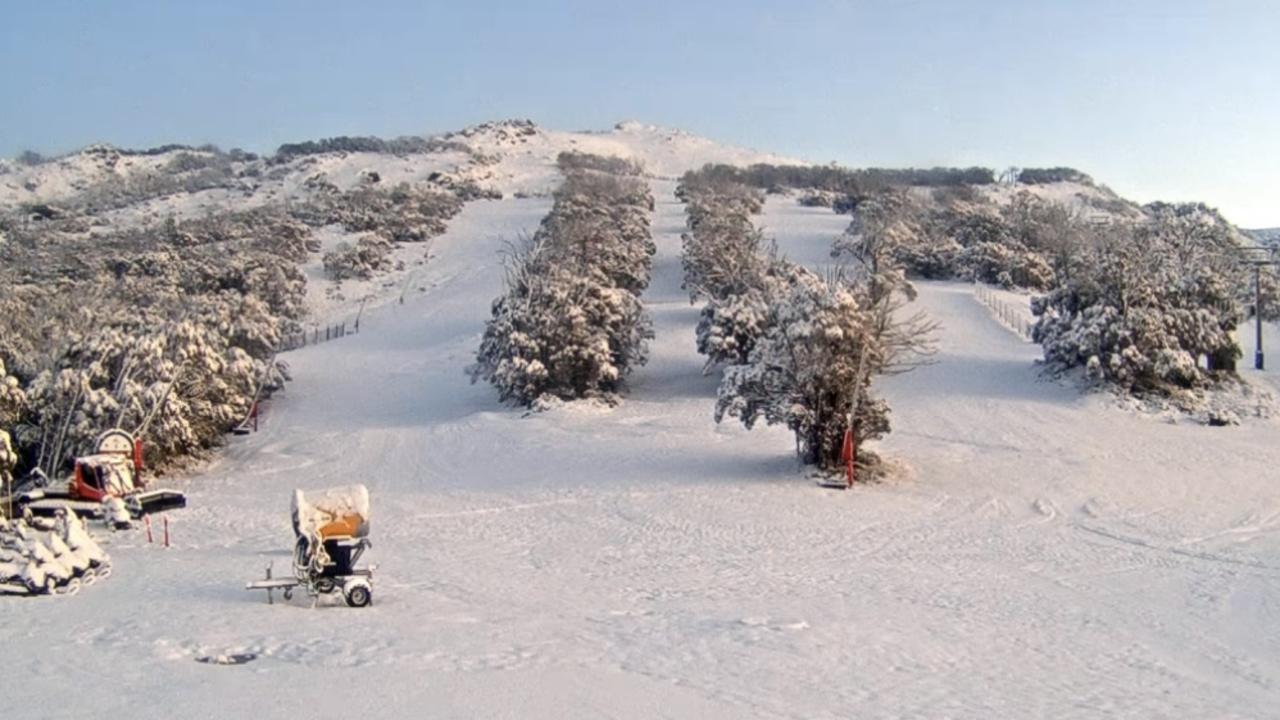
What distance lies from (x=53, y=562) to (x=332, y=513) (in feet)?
11.6

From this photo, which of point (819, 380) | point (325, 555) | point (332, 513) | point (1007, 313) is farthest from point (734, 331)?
point (325, 555)

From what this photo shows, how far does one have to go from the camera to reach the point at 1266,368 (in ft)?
129

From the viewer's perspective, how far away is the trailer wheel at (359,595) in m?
13.5

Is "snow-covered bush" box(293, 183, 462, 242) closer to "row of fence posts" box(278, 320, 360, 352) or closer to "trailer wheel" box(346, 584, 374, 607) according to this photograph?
"row of fence posts" box(278, 320, 360, 352)

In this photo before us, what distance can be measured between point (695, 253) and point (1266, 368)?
2360 centimetres

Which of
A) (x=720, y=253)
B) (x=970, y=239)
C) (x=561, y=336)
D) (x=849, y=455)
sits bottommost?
(x=849, y=455)

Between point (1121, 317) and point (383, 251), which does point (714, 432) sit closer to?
point (1121, 317)

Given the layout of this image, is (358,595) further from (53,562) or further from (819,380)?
(819,380)

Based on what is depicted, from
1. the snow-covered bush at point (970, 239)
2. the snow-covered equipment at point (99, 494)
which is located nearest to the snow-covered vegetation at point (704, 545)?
the snow-covered equipment at point (99, 494)

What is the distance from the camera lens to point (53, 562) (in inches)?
542

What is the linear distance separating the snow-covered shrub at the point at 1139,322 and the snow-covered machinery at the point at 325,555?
80.9ft

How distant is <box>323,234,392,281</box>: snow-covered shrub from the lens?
212 feet

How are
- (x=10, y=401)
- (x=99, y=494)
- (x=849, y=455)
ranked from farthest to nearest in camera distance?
(x=10, y=401) → (x=849, y=455) → (x=99, y=494)

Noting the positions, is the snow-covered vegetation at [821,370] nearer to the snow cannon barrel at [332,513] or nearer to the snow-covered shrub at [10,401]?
the snow cannon barrel at [332,513]
